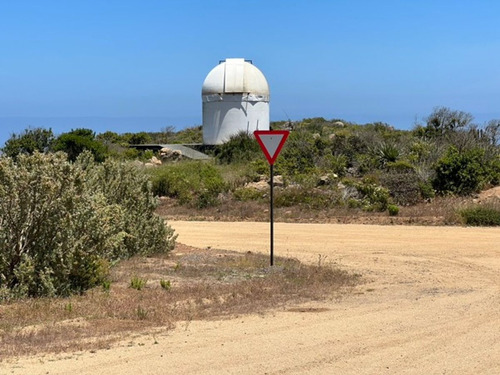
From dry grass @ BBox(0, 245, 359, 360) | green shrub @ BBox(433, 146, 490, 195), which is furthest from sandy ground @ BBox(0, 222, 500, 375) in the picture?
green shrub @ BBox(433, 146, 490, 195)

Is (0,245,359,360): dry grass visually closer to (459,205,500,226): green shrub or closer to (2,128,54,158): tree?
(459,205,500,226): green shrub

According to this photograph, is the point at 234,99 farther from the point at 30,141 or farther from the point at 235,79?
the point at 30,141

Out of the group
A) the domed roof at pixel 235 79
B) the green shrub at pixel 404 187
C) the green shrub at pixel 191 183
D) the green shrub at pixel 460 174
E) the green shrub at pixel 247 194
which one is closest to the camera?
the green shrub at pixel 404 187

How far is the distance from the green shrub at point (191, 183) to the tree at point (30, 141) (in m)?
8.14

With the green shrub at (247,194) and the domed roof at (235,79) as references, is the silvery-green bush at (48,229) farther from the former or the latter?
the domed roof at (235,79)

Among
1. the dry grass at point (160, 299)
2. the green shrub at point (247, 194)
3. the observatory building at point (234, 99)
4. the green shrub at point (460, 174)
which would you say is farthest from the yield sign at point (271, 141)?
the observatory building at point (234, 99)

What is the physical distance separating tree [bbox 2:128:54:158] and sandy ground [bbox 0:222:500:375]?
93.2ft

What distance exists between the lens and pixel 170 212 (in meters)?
28.7

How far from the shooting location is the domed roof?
45.5 m

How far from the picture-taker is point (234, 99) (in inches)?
1796

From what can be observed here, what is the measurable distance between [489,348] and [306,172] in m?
24.9

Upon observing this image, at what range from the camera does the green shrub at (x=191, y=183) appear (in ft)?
96.1

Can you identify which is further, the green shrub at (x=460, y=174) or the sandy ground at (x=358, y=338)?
the green shrub at (x=460, y=174)

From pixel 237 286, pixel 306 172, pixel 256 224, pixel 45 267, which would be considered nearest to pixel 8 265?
pixel 45 267
